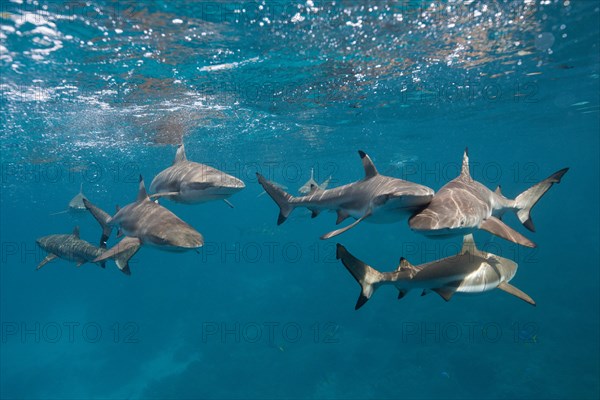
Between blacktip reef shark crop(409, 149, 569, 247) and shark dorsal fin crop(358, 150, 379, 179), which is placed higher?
shark dorsal fin crop(358, 150, 379, 179)

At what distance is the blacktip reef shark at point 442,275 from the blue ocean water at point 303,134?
7.78m

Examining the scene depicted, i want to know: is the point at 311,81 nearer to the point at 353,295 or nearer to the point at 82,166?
the point at 353,295

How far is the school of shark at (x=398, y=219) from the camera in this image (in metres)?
4.54

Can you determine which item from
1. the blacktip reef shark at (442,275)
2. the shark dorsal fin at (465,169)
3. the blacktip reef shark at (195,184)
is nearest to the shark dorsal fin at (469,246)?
the blacktip reef shark at (442,275)

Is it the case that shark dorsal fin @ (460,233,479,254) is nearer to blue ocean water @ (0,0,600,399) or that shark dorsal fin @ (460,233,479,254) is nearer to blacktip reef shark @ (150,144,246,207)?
blacktip reef shark @ (150,144,246,207)

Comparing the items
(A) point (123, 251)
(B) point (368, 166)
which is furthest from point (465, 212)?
(A) point (123, 251)

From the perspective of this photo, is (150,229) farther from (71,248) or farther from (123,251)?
(71,248)

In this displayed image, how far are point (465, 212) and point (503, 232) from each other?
52 cm

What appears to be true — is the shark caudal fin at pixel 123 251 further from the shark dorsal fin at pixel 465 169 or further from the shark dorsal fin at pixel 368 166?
the shark dorsal fin at pixel 465 169

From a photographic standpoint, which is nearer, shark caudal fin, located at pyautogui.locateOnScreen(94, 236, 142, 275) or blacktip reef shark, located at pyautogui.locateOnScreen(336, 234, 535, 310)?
blacktip reef shark, located at pyautogui.locateOnScreen(336, 234, 535, 310)

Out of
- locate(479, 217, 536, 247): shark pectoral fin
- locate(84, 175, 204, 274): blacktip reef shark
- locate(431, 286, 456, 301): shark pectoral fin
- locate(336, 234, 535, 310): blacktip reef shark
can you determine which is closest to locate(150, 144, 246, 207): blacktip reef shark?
locate(84, 175, 204, 274): blacktip reef shark

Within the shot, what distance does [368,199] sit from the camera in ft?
18.5

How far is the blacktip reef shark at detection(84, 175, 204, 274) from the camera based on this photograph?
18.0 ft

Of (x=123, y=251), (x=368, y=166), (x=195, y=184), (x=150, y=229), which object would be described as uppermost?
(x=195, y=184)
